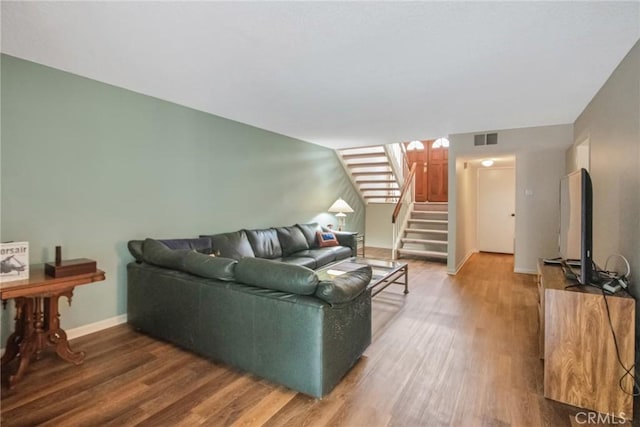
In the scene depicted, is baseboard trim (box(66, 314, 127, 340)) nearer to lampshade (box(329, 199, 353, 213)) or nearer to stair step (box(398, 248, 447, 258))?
lampshade (box(329, 199, 353, 213))

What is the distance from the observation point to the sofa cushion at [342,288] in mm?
1871

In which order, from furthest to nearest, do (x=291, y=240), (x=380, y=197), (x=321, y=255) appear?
(x=380, y=197) < (x=291, y=240) < (x=321, y=255)

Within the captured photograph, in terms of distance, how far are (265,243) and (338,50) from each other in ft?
9.41

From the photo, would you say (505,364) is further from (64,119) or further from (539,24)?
(64,119)

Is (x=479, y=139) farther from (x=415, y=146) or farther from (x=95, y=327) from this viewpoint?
(x=95, y=327)

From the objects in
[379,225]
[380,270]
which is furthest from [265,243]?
[379,225]

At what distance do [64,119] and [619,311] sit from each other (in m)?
4.29

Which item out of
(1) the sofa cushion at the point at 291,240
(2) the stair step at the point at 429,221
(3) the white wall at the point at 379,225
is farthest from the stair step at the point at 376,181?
(1) the sofa cushion at the point at 291,240

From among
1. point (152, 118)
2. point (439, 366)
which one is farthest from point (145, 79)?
point (439, 366)

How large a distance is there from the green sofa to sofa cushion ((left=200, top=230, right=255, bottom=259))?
1015 mm

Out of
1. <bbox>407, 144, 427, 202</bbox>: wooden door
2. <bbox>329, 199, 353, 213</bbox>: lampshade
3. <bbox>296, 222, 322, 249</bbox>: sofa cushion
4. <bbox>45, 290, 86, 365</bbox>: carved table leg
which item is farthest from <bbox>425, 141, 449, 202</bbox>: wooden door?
<bbox>45, 290, 86, 365</bbox>: carved table leg

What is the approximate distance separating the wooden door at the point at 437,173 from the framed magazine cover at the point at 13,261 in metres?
8.06

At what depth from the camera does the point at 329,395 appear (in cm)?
194

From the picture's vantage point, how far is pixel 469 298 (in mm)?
3932
